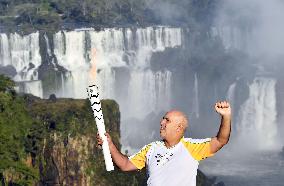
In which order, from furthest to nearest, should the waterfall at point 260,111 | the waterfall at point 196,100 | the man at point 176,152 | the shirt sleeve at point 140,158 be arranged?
the waterfall at point 196,100, the waterfall at point 260,111, the shirt sleeve at point 140,158, the man at point 176,152

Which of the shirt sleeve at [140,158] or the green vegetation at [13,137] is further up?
the shirt sleeve at [140,158]

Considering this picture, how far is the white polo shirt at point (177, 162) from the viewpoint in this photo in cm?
900

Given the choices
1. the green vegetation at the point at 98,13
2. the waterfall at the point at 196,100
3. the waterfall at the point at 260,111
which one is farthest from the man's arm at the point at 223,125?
the green vegetation at the point at 98,13

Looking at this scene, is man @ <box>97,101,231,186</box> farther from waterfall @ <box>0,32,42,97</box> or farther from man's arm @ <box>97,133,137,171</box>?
waterfall @ <box>0,32,42,97</box>

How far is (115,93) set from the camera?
382 feet

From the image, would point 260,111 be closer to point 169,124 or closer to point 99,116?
point 169,124

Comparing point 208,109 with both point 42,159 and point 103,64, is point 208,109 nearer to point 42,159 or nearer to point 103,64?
point 103,64

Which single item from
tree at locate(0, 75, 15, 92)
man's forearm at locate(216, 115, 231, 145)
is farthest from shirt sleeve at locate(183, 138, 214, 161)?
tree at locate(0, 75, 15, 92)

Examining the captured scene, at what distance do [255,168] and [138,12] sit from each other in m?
78.9

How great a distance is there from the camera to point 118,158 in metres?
9.26

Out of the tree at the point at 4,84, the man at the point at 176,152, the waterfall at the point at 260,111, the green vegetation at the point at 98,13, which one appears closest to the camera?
the man at the point at 176,152

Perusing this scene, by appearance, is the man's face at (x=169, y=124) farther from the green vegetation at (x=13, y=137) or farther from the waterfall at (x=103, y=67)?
the waterfall at (x=103, y=67)

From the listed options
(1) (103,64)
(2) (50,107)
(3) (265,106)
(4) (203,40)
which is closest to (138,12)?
(4) (203,40)

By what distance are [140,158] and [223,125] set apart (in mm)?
1092
